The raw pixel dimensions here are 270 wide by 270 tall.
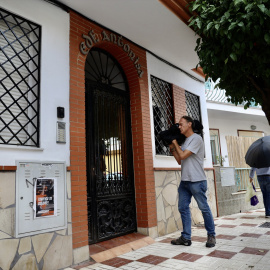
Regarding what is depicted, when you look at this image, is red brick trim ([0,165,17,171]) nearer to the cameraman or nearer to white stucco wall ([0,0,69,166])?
white stucco wall ([0,0,69,166])

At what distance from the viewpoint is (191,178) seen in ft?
13.6

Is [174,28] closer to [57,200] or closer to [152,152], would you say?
[152,152]

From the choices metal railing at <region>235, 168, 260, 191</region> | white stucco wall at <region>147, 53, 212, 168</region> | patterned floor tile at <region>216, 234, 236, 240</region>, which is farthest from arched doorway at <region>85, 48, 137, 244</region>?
metal railing at <region>235, 168, 260, 191</region>

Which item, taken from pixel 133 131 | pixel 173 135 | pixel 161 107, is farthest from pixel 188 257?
pixel 161 107

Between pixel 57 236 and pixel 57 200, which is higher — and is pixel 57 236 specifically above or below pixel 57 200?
below

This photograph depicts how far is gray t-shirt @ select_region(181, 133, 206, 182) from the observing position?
4.12 metres

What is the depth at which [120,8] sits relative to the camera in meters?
4.27

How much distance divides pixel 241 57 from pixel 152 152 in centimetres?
266

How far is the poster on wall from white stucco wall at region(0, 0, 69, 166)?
31cm

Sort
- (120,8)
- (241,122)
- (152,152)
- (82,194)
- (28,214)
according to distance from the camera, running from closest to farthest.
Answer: (28,214)
(82,194)
(120,8)
(152,152)
(241,122)

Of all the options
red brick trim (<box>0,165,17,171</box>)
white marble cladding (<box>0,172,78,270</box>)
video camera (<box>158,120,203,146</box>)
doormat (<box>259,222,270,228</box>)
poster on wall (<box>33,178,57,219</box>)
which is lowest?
doormat (<box>259,222,270,228</box>)

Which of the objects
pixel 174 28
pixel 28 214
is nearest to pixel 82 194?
pixel 28 214

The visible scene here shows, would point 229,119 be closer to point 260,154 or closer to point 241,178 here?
point 241,178

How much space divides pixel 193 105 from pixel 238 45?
451 centimetres
